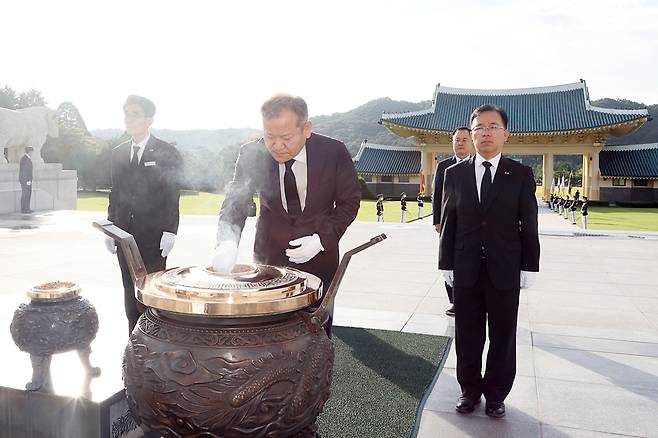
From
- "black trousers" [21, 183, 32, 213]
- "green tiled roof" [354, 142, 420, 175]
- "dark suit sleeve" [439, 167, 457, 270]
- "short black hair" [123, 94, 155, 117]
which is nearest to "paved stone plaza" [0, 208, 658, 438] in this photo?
"dark suit sleeve" [439, 167, 457, 270]

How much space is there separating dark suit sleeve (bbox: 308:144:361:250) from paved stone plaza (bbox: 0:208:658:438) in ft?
3.53

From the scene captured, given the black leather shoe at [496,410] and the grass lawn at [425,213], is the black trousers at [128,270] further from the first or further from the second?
the grass lawn at [425,213]

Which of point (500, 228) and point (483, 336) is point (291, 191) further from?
point (483, 336)

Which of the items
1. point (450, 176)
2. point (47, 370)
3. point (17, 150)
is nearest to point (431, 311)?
point (450, 176)

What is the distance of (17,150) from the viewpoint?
17594 millimetres

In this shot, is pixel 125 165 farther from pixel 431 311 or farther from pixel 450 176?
pixel 431 311

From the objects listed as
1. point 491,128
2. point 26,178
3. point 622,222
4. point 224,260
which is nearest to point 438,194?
point 491,128

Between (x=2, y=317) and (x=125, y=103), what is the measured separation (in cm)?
255

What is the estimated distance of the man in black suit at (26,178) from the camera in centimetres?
1454

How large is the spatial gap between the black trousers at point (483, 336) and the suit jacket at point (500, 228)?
0.08 metres

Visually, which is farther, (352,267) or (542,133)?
(542,133)

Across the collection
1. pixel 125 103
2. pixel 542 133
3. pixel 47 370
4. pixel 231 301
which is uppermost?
pixel 542 133

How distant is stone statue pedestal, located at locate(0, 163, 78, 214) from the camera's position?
15.8 metres

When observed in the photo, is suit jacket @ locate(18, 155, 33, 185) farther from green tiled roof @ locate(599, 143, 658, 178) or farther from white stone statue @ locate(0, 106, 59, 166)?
green tiled roof @ locate(599, 143, 658, 178)
